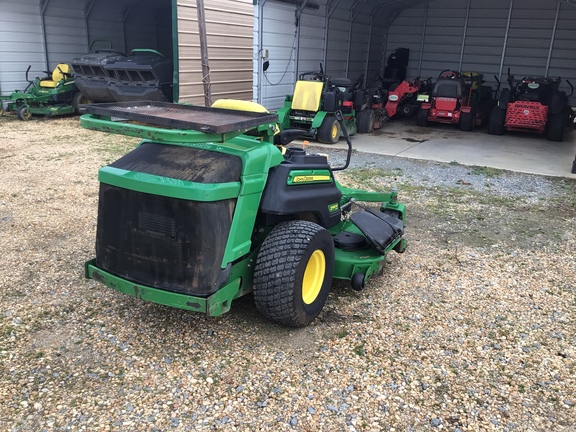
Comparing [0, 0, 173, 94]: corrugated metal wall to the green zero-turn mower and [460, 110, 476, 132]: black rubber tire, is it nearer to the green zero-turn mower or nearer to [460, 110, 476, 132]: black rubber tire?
[460, 110, 476, 132]: black rubber tire

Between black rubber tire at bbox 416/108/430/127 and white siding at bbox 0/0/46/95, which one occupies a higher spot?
white siding at bbox 0/0/46/95

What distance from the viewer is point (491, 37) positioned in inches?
590

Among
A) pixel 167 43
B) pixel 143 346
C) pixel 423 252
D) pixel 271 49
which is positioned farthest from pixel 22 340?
pixel 167 43

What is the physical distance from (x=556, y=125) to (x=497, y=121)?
1.16 metres

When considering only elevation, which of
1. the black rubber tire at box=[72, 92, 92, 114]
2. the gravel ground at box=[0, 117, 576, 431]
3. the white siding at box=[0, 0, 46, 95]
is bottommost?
the gravel ground at box=[0, 117, 576, 431]

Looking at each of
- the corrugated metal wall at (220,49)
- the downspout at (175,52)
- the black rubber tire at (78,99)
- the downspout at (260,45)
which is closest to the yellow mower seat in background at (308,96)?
the downspout at (260,45)

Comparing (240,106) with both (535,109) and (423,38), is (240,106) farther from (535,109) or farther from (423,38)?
(423,38)

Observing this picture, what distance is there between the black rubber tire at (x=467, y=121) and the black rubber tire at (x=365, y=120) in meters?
2.30

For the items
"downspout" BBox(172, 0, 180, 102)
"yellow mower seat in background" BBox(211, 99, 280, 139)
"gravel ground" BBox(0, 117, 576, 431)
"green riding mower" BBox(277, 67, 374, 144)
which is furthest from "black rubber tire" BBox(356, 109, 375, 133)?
"yellow mower seat in background" BBox(211, 99, 280, 139)

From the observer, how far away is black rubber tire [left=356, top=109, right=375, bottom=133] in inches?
414

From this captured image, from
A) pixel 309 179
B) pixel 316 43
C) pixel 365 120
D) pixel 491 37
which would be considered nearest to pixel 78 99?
pixel 316 43

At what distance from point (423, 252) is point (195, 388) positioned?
8.36ft

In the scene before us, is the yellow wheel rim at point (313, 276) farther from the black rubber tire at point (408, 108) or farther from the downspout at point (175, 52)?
the black rubber tire at point (408, 108)

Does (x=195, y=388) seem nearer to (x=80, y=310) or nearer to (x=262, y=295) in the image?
(x=262, y=295)
